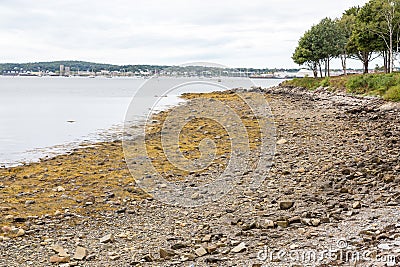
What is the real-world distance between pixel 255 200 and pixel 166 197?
2.01 meters

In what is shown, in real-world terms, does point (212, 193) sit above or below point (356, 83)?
below

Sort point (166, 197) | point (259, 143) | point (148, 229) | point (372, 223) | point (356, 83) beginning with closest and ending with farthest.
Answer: point (372, 223) → point (148, 229) → point (166, 197) → point (259, 143) → point (356, 83)

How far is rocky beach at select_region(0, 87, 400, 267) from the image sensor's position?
21.0 feet

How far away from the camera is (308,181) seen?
34.6 ft

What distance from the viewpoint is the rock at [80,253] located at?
6801 millimetres

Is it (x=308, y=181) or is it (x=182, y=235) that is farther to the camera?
(x=308, y=181)

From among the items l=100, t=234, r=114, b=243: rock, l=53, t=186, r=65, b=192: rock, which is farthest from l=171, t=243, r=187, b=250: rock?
l=53, t=186, r=65, b=192: rock

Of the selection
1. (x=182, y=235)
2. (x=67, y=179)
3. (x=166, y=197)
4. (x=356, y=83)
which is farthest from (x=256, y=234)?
(x=356, y=83)

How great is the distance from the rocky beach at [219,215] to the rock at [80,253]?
0.06ft

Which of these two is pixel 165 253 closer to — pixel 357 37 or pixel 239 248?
pixel 239 248

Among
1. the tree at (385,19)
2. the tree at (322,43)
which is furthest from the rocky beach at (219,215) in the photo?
the tree at (322,43)

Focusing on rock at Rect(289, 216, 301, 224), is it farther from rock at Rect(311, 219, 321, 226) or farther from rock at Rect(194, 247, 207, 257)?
rock at Rect(194, 247, 207, 257)

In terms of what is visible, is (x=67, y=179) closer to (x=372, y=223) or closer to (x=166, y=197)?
(x=166, y=197)

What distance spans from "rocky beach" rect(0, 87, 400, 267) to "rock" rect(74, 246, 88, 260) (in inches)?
0.7
